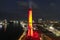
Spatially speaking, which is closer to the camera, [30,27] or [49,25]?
[30,27]

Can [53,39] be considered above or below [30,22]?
below

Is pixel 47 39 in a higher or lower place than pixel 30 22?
lower

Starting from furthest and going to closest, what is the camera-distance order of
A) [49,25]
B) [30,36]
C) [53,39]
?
1. [49,25]
2. [53,39]
3. [30,36]

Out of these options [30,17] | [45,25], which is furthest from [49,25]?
[30,17]

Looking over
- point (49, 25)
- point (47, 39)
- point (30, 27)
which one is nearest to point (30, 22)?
point (30, 27)

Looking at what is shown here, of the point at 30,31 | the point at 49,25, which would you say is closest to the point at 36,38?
the point at 30,31

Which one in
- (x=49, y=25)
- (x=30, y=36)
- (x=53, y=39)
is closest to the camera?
(x=30, y=36)

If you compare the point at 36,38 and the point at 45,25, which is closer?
the point at 36,38

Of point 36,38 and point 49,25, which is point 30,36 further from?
point 49,25

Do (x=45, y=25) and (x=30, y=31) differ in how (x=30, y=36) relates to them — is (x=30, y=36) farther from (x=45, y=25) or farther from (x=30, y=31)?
(x=45, y=25)
